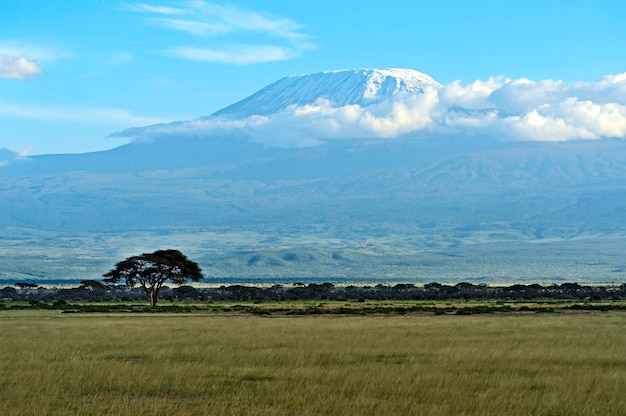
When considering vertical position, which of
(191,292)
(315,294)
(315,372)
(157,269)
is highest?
(157,269)

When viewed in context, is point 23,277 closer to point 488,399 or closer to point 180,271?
point 180,271

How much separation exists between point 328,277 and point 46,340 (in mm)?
148715

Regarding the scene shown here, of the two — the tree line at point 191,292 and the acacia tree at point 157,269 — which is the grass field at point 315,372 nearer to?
the acacia tree at point 157,269

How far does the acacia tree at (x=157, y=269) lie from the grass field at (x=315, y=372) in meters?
32.6

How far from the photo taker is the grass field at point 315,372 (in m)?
14.0

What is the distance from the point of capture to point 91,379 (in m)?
16.7

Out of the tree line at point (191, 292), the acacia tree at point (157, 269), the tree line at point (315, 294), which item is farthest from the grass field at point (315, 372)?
the tree line at point (315, 294)

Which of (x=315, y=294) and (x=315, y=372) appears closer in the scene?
(x=315, y=372)

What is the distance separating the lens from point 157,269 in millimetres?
61688

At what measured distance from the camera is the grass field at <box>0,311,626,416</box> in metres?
14.0

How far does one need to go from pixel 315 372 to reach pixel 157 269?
4529 cm

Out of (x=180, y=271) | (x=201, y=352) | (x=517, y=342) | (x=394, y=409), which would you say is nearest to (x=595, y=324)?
(x=517, y=342)

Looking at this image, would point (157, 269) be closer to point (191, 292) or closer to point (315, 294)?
point (191, 292)

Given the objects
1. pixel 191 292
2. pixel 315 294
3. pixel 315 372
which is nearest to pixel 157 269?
pixel 191 292
